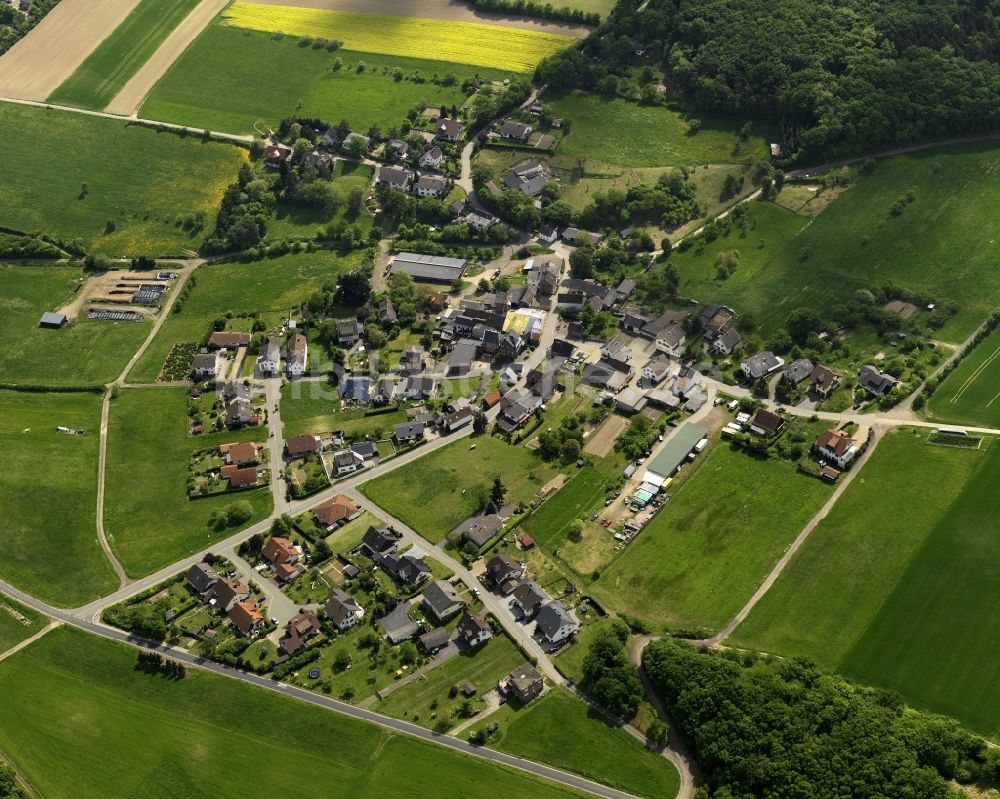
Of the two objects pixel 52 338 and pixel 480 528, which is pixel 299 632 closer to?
pixel 480 528

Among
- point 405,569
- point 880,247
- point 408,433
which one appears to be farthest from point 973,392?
point 405,569

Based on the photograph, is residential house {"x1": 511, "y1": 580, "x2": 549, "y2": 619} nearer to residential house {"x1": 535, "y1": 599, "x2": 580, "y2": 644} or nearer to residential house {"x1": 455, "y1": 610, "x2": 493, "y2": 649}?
residential house {"x1": 535, "y1": 599, "x2": 580, "y2": 644}

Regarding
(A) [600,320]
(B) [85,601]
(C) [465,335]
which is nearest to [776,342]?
(A) [600,320]

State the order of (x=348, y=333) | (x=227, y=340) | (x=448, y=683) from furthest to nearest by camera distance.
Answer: (x=227, y=340)
(x=348, y=333)
(x=448, y=683)

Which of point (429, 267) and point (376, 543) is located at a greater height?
point (429, 267)

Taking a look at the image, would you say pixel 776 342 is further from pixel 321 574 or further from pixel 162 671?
pixel 162 671

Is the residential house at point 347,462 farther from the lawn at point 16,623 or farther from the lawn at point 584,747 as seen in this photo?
the lawn at point 584,747
